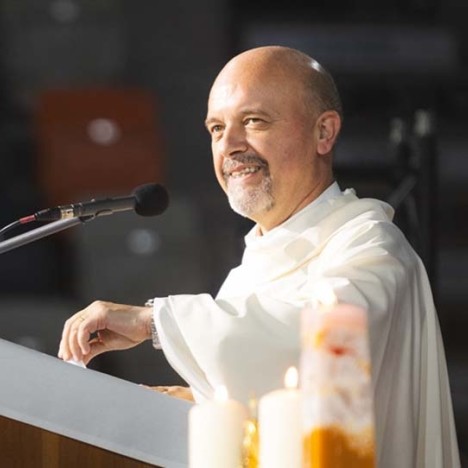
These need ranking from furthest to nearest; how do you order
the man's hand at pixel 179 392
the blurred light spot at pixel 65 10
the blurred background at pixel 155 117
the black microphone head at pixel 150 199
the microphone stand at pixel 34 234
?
the blurred light spot at pixel 65 10 < the blurred background at pixel 155 117 < the man's hand at pixel 179 392 < the black microphone head at pixel 150 199 < the microphone stand at pixel 34 234

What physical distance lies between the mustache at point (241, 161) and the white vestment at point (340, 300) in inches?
4.2

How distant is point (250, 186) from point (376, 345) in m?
0.44

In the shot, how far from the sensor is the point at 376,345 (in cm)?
209

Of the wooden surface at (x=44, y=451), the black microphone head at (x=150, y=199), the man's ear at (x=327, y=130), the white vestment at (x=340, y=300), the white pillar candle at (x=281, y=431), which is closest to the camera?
the white pillar candle at (x=281, y=431)

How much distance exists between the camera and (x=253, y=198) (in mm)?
2432

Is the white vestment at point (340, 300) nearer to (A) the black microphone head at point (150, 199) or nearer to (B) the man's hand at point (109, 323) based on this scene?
(B) the man's hand at point (109, 323)

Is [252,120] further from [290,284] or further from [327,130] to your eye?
[290,284]

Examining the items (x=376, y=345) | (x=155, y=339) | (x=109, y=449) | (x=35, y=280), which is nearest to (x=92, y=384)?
(x=109, y=449)

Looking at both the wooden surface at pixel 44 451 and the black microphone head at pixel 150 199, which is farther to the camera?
the black microphone head at pixel 150 199

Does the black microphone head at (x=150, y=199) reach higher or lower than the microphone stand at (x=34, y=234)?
higher

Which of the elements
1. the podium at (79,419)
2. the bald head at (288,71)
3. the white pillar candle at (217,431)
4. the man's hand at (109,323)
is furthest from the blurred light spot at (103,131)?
the white pillar candle at (217,431)

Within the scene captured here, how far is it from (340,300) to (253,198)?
1.46 feet

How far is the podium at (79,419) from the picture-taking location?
171 cm

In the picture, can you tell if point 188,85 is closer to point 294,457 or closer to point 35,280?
point 35,280
